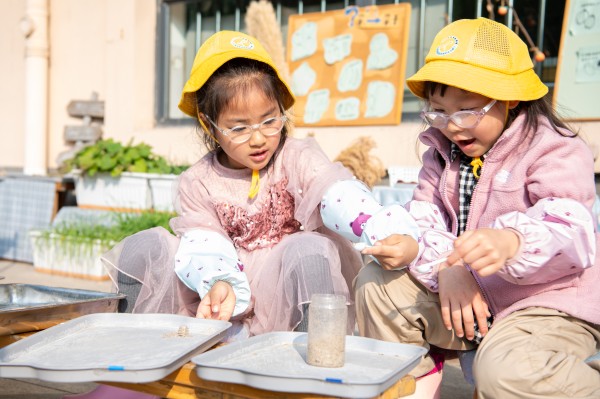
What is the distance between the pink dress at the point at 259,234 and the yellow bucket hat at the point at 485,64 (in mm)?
526

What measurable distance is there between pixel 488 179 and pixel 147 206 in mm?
3497

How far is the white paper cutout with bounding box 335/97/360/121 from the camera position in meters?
4.87

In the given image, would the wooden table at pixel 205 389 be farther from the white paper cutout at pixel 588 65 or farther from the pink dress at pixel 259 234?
the white paper cutout at pixel 588 65

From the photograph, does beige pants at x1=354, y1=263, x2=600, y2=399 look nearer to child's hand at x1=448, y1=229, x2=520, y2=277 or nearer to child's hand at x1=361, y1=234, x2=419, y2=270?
child's hand at x1=361, y1=234, x2=419, y2=270

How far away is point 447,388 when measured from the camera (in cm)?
246

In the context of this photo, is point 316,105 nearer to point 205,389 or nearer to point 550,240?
point 550,240

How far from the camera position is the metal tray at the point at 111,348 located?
133 cm

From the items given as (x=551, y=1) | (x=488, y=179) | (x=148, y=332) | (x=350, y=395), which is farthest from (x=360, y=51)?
(x=350, y=395)

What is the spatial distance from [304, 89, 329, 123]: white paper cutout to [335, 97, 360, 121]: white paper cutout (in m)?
0.11

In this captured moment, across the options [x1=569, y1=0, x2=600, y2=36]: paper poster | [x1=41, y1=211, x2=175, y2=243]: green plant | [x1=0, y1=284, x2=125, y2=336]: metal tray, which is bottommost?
[x1=41, y1=211, x2=175, y2=243]: green plant

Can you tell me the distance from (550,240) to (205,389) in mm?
823

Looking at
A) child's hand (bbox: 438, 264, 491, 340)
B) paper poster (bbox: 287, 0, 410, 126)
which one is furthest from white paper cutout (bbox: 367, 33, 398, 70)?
child's hand (bbox: 438, 264, 491, 340)

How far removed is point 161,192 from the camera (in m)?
4.83

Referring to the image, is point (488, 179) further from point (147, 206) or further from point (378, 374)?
point (147, 206)
